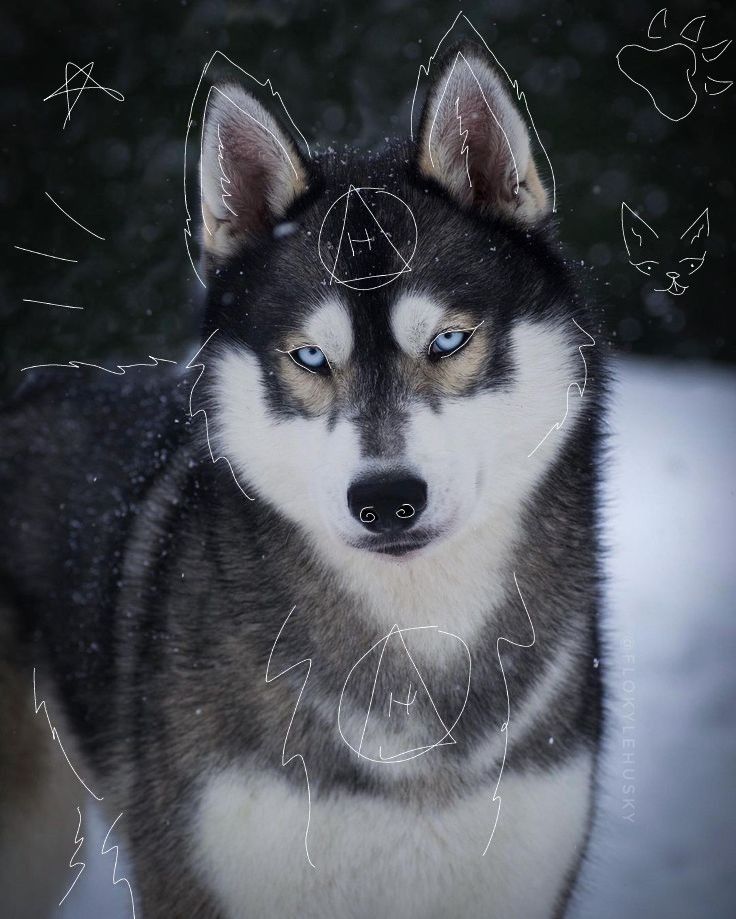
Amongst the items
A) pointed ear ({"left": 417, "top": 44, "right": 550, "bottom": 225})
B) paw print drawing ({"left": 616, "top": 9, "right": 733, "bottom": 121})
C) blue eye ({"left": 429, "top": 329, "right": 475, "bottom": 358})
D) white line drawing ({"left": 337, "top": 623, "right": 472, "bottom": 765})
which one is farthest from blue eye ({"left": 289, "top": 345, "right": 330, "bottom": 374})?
paw print drawing ({"left": 616, "top": 9, "right": 733, "bottom": 121})

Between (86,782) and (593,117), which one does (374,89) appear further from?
(86,782)

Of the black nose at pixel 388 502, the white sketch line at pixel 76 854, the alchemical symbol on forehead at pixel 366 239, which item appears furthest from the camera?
the white sketch line at pixel 76 854

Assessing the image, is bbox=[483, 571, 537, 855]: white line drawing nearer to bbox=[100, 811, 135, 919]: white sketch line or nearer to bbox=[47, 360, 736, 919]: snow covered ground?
bbox=[47, 360, 736, 919]: snow covered ground

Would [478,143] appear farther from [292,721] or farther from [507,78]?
[292,721]

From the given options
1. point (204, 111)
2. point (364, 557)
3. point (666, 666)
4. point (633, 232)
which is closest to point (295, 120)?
point (204, 111)

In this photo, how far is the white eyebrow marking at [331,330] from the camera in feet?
3.43

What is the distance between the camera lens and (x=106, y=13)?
1.26 meters

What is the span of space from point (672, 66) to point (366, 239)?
0.54 metres

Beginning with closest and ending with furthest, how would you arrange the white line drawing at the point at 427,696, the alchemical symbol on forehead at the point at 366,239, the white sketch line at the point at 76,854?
the alchemical symbol on forehead at the point at 366,239
the white line drawing at the point at 427,696
the white sketch line at the point at 76,854

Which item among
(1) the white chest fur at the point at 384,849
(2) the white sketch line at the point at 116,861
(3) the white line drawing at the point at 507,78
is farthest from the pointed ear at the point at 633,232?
(2) the white sketch line at the point at 116,861

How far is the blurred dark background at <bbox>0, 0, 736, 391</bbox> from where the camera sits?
47.9 inches

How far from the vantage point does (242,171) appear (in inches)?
43.4

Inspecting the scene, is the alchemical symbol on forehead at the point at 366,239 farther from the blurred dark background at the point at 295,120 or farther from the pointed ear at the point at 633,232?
the pointed ear at the point at 633,232

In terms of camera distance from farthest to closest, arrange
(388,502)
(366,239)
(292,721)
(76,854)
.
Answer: (76,854) < (292,721) < (366,239) < (388,502)
